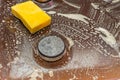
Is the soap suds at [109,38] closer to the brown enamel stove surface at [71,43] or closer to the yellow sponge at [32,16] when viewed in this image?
the brown enamel stove surface at [71,43]

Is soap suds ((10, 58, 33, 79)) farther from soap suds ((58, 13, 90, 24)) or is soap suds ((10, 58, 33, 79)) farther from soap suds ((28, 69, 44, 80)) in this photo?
soap suds ((58, 13, 90, 24))

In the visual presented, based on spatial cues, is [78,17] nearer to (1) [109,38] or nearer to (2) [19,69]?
(1) [109,38]

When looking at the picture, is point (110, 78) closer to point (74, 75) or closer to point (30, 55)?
point (74, 75)

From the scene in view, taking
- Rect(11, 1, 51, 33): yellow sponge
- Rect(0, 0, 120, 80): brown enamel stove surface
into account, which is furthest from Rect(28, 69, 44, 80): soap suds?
Rect(11, 1, 51, 33): yellow sponge

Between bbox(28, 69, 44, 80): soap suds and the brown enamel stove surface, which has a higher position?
the brown enamel stove surface

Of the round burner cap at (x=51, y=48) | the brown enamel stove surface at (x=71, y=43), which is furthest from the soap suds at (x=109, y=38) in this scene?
the round burner cap at (x=51, y=48)

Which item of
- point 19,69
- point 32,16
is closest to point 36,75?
point 19,69

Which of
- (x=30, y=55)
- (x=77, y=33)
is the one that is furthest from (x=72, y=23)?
(x=30, y=55)
